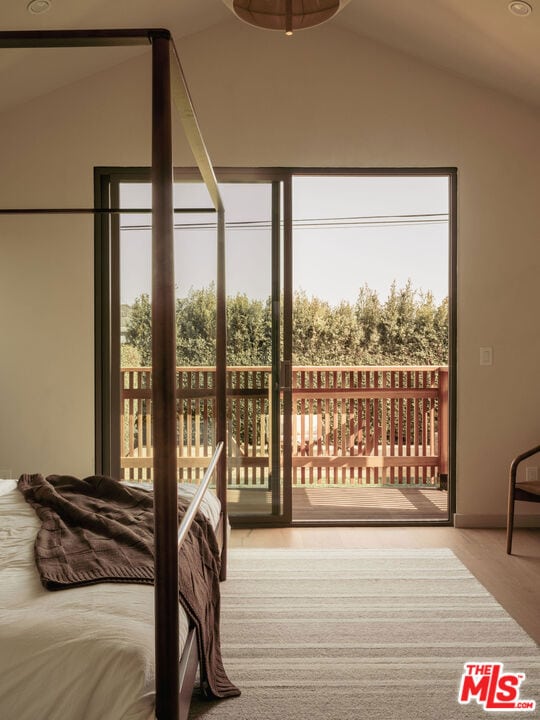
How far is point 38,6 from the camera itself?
3.24 m

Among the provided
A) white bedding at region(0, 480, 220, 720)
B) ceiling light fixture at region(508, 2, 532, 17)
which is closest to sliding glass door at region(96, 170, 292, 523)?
ceiling light fixture at region(508, 2, 532, 17)

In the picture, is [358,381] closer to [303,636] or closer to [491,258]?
[491,258]

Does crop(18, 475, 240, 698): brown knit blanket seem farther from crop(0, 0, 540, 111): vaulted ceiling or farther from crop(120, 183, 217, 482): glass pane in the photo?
crop(0, 0, 540, 111): vaulted ceiling

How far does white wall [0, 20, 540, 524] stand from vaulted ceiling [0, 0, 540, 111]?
114mm

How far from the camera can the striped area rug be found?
2.08 meters

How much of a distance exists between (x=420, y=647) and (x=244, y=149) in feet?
10.0

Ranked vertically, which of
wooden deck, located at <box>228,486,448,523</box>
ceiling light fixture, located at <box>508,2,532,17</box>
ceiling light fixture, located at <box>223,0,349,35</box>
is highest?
ceiling light fixture, located at <box>508,2,532,17</box>

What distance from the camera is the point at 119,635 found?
1401 mm

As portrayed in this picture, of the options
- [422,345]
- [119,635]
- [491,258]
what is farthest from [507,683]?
[422,345]

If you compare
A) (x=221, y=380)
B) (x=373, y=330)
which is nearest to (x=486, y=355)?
(x=221, y=380)

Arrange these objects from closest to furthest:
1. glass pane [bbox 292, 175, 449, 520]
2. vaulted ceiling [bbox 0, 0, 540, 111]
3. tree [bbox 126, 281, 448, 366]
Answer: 1. vaulted ceiling [bbox 0, 0, 540, 111]
2. glass pane [bbox 292, 175, 449, 520]
3. tree [bbox 126, 281, 448, 366]

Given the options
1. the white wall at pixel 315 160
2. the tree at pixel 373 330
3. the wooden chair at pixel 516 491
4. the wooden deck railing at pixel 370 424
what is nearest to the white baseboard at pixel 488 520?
the white wall at pixel 315 160

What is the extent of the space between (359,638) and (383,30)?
3.45 metres

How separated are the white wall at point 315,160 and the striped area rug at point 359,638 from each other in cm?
121
